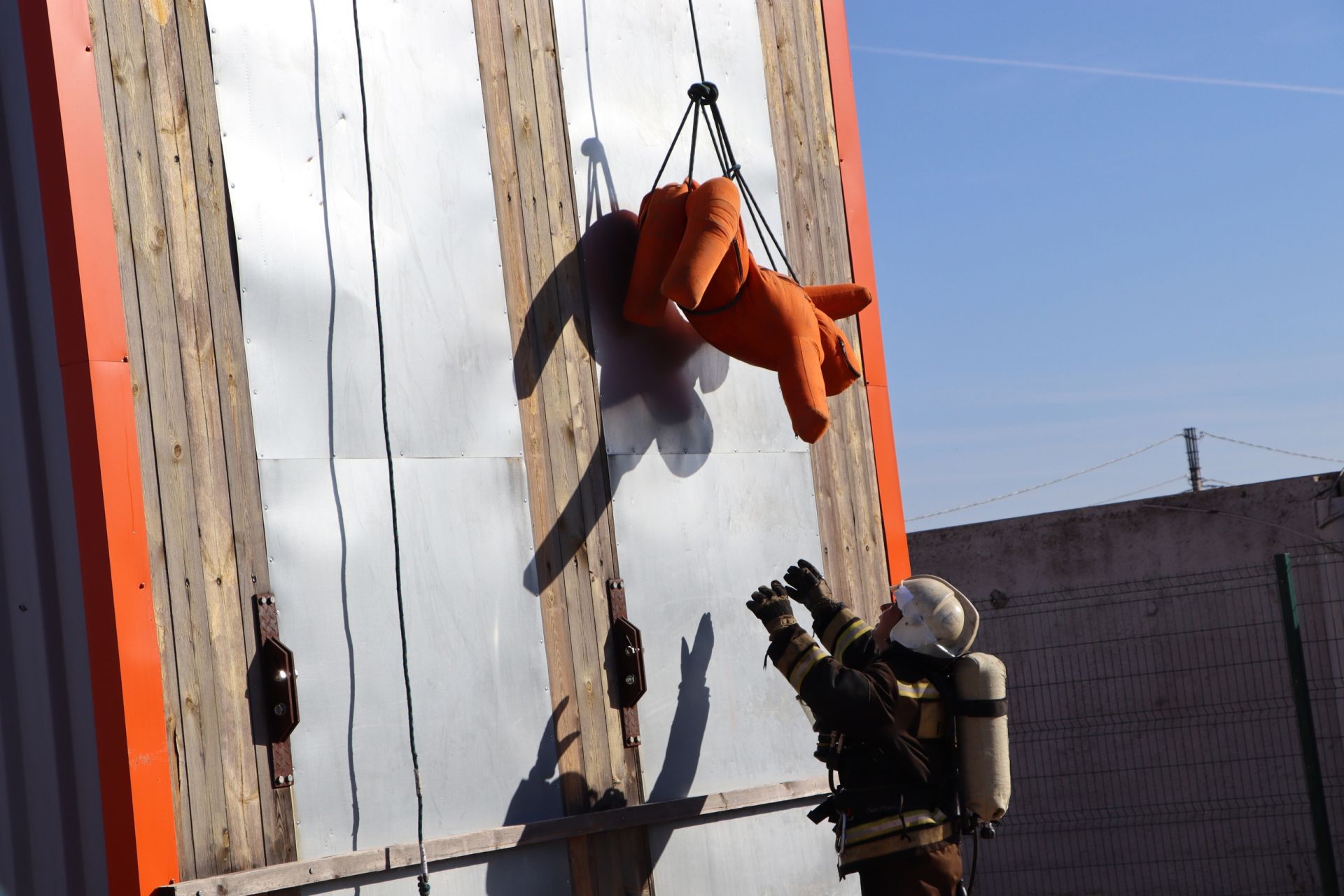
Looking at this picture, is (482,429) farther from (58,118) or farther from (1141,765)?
(1141,765)

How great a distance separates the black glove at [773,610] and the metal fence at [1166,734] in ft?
16.6

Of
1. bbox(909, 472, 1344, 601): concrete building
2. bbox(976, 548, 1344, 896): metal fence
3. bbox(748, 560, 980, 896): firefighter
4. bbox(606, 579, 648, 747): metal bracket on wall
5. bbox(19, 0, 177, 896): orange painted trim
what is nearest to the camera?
bbox(19, 0, 177, 896): orange painted trim

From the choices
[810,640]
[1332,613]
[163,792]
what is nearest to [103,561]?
[163,792]

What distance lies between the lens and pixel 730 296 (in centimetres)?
557

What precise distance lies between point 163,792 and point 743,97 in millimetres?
3957

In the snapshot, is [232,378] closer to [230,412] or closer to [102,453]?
[230,412]

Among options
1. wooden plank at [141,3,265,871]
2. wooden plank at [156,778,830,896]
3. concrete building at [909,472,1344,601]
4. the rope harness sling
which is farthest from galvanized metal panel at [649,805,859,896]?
concrete building at [909,472,1344,601]

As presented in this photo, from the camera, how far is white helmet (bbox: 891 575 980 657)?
507 cm

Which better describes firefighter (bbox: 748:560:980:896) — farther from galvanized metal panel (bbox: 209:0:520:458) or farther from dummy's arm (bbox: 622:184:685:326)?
galvanized metal panel (bbox: 209:0:520:458)

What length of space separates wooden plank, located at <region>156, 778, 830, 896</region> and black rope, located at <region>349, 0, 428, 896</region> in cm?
12

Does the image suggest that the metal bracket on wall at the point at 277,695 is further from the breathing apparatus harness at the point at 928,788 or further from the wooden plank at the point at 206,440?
the breathing apparatus harness at the point at 928,788

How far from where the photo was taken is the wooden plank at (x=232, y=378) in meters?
4.20

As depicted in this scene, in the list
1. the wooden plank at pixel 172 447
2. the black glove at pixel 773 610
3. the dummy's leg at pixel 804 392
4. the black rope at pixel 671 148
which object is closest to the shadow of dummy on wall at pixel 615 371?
the black rope at pixel 671 148

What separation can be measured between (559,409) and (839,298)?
5.24 ft
